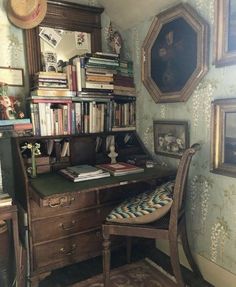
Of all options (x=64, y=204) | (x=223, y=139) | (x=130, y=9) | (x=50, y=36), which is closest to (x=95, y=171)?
(x=64, y=204)

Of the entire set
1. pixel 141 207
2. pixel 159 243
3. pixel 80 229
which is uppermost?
pixel 141 207

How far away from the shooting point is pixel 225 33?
63.2 inches

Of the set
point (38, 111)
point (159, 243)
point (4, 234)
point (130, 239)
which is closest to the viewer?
point (4, 234)

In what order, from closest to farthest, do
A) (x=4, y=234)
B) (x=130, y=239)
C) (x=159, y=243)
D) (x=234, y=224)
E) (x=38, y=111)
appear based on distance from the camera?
1. (x=234, y=224)
2. (x=4, y=234)
3. (x=38, y=111)
4. (x=130, y=239)
5. (x=159, y=243)

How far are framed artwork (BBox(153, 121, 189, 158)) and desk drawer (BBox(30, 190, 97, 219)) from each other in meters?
0.65

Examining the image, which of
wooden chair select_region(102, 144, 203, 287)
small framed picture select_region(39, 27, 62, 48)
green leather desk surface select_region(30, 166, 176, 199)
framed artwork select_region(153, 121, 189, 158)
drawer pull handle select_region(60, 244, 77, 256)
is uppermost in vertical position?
small framed picture select_region(39, 27, 62, 48)

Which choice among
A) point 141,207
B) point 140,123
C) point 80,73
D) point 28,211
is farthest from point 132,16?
point 28,211

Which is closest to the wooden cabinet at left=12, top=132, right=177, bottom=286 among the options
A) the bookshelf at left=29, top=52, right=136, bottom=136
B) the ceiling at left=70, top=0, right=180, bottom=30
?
the bookshelf at left=29, top=52, right=136, bottom=136

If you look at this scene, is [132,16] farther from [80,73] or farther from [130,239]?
[130,239]

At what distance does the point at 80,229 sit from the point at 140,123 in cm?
101

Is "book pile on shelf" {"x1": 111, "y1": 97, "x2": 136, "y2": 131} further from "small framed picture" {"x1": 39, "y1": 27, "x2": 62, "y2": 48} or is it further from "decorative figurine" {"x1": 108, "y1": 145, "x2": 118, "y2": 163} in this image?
"small framed picture" {"x1": 39, "y1": 27, "x2": 62, "y2": 48}

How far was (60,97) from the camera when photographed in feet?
6.59

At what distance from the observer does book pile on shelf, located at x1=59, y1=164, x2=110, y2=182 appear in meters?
1.81

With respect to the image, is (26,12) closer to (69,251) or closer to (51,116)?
(51,116)
